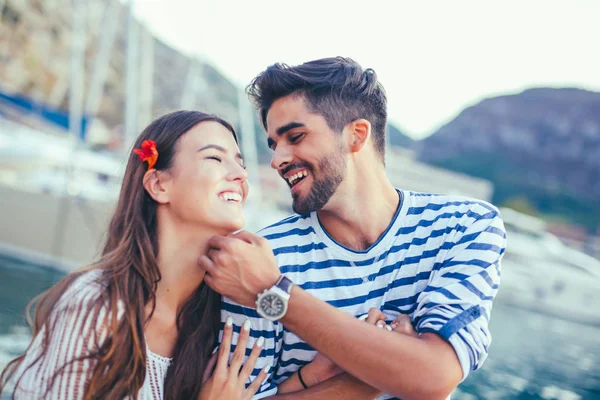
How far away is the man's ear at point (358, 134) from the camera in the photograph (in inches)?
120

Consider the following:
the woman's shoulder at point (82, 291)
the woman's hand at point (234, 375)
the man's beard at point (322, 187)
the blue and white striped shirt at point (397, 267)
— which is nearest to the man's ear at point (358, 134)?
the man's beard at point (322, 187)

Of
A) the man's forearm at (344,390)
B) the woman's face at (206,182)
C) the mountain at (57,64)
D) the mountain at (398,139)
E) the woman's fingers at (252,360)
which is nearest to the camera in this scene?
the man's forearm at (344,390)

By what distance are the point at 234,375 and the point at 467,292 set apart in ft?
3.41

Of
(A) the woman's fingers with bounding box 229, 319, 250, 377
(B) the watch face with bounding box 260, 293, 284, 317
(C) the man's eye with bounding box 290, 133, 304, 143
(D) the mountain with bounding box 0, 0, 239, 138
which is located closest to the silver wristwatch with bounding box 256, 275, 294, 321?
(B) the watch face with bounding box 260, 293, 284, 317

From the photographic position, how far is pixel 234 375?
255cm

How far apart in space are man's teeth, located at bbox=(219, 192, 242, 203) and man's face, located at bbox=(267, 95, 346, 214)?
0.23 m

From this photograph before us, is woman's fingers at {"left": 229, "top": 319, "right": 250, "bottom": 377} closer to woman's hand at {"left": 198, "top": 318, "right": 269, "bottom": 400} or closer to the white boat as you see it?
woman's hand at {"left": 198, "top": 318, "right": 269, "bottom": 400}

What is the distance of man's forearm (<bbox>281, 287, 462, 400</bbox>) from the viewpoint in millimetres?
2205

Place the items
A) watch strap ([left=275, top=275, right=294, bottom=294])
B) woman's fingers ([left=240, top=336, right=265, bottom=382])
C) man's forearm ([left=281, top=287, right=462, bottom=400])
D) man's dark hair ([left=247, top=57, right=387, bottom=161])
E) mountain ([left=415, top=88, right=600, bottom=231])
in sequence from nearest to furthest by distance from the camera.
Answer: man's forearm ([left=281, top=287, right=462, bottom=400]), watch strap ([left=275, top=275, right=294, bottom=294]), woman's fingers ([left=240, top=336, right=265, bottom=382]), man's dark hair ([left=247, top=57, right=387, bottom=161]), mountain ([left=415, top=88, right=600, bottom=231])

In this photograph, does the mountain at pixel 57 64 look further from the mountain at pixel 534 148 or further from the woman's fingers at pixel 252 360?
the woman's fingers at pixel 252 360

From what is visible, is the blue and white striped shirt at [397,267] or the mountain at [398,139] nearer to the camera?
the blue and white striped shirt at [397,267]

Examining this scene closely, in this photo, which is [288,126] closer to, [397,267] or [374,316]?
[397,267]

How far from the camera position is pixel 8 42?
47344mm

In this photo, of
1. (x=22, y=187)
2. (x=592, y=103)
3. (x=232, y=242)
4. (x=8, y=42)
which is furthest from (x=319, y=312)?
(x=592, y=103)
